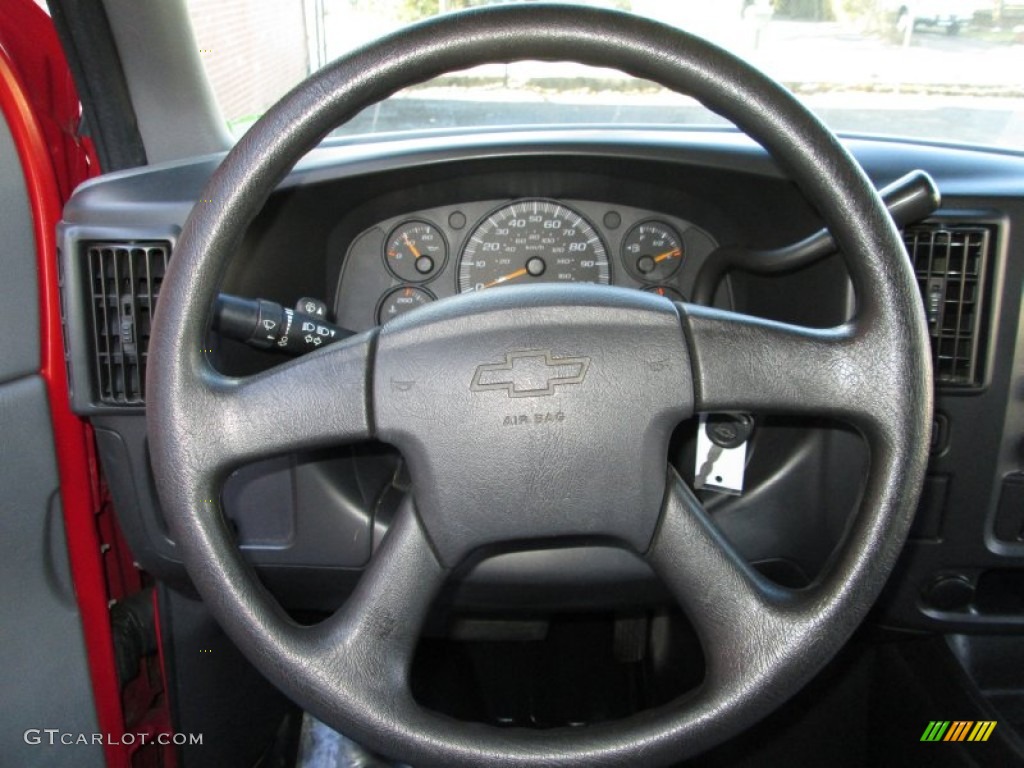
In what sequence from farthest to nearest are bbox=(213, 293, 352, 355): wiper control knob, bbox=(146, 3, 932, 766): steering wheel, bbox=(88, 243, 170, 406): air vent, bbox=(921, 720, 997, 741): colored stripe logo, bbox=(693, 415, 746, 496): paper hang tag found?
bbox=(921, 720, 997, 741): colored stripe logo
bbox=(693, 415, 746, 496): paper hang tag
bbox=(88, 243, 170, 406): air vent
bbox=(213, 293, 352, 355): wiper control knob
bbox=(146, 3, 932, 766): steering wheel

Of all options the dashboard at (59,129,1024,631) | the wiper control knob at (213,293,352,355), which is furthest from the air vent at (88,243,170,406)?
the wiper control knob at (213,293,352,355)

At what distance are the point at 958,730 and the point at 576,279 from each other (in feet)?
3.06

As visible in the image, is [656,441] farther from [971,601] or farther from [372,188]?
[971,601]

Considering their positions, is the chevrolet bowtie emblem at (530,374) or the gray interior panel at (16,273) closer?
the chevrolet bowtie emblem at (530,374)

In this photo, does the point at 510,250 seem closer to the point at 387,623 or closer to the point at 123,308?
the point at 123,308

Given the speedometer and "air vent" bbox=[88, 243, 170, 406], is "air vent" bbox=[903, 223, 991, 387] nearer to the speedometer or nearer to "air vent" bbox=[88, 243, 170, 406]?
the speedometer

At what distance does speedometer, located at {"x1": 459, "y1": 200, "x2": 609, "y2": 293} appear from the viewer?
1.49 metres

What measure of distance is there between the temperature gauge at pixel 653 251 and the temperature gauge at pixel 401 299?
0.32m

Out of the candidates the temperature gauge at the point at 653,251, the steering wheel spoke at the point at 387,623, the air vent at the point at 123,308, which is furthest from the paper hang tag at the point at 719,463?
the air vent at the point at 123,308

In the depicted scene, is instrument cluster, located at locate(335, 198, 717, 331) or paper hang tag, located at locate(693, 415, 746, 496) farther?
instrument cluster, located at locate(335, 198, 717, 331)

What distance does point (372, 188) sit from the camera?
4.64ft

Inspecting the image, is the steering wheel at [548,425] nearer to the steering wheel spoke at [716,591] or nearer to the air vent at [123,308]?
the steering wheel spoke at [716,591]

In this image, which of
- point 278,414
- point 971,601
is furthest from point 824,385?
point 971,601

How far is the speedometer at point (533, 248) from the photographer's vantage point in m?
1.49
